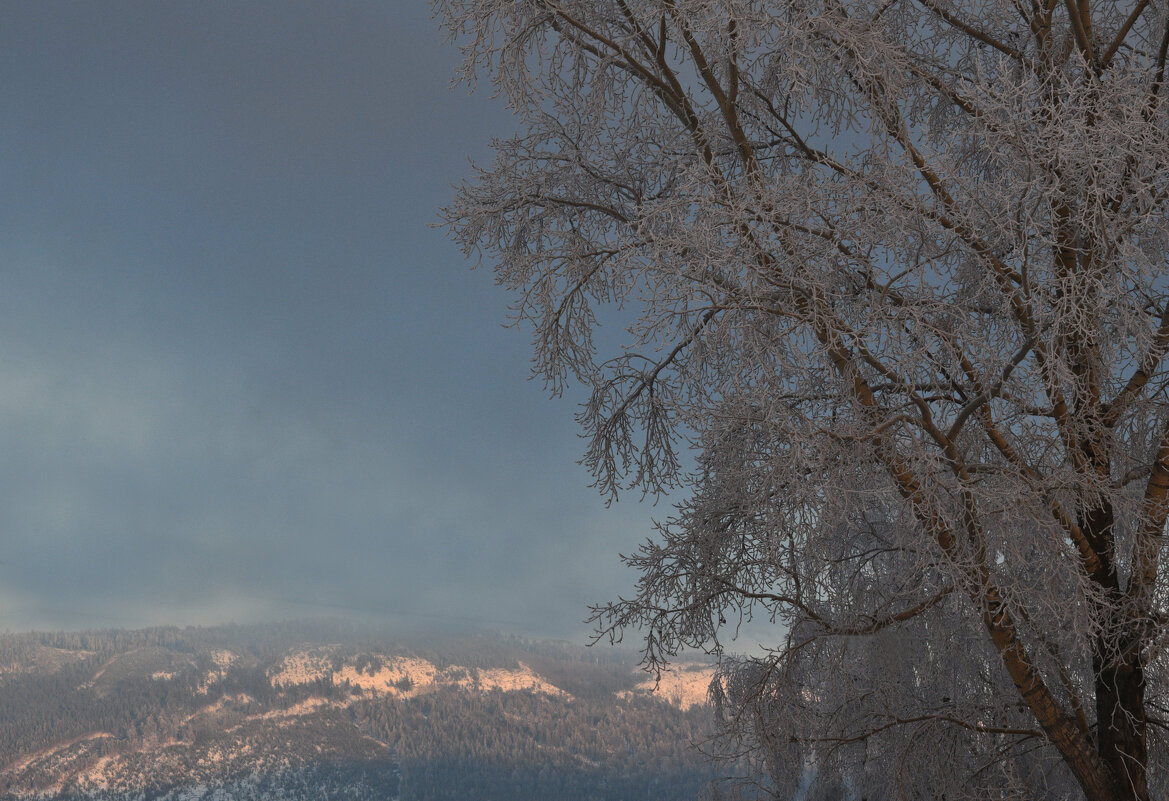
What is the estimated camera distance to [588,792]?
139m

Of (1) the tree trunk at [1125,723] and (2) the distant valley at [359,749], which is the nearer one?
(1) the tree trunk at [1125,723]

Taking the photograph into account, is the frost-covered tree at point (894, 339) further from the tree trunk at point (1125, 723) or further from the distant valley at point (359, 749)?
the distant valley at point (359, 749)

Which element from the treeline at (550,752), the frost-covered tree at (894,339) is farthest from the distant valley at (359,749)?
the frost-covered tree at (894,339)

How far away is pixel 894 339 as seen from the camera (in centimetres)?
351

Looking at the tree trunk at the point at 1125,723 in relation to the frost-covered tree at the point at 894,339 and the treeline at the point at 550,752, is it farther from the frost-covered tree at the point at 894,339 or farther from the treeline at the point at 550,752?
the treeline at the point at 550,752

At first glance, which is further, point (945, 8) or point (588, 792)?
point (588, 792)

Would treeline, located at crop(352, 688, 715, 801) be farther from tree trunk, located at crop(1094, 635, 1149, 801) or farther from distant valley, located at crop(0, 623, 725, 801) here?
tree trunk, located at crop(1094, 635, 1149, 801)

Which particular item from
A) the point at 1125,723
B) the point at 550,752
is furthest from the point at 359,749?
the point at 1125,723

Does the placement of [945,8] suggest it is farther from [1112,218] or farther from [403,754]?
[403,754]

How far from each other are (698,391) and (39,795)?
182 metres

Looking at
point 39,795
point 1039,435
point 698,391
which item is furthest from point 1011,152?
point 39,795

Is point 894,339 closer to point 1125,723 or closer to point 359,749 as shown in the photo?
point 1125,723

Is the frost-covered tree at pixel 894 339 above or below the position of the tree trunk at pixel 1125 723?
above

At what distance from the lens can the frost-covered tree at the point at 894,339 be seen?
3553 millimetres
